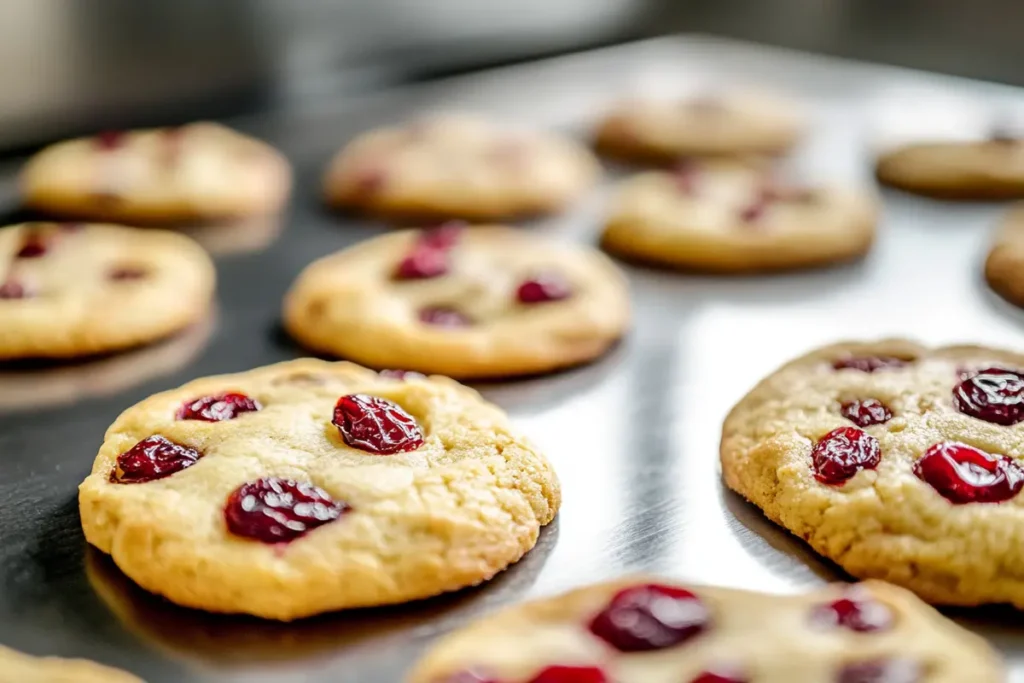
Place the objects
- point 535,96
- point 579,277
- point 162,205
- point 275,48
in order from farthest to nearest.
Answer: point 535,96 → point 275,48 → point 162,205 → point 579,277

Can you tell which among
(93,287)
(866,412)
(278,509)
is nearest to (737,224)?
(866,412)

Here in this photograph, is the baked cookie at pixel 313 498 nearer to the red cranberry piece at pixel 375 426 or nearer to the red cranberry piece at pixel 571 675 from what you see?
the red cranberry piece at pixel 375 426

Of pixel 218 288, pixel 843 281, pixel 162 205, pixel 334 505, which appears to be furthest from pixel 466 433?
pixel 162 205

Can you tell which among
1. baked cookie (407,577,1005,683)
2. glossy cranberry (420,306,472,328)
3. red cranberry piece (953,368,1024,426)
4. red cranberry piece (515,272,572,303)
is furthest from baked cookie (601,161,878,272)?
baked cookie (407,577,1005,683)

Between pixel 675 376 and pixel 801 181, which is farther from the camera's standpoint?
pixel 801 181

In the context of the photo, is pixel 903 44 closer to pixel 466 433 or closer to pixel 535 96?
pixel 535 96

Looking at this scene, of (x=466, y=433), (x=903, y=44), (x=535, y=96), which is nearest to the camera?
(x=466, y=433)

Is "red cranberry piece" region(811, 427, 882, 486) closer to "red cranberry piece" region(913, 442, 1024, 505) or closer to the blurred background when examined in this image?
"red cranberry piece" region(913, 442, 1024, 505)
